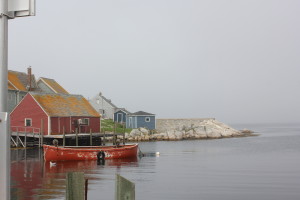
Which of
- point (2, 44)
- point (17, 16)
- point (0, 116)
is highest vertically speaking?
point (17, 16)

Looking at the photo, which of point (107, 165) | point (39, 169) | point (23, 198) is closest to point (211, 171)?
point (107, 165)

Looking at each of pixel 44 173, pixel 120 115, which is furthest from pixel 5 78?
pixel 120 115

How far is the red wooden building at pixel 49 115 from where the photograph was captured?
45094 mm

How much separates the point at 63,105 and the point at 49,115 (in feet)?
12.4

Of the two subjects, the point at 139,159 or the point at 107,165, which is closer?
the point at 107,165

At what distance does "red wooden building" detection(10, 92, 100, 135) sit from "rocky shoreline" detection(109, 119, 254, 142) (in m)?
22.6

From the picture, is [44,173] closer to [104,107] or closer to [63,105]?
[63,105]

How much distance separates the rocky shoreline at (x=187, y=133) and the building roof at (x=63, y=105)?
20.7 metres

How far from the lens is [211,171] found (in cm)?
3078

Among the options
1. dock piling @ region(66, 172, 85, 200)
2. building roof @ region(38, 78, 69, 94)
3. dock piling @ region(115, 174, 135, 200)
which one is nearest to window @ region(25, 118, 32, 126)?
building roof @ region(38, 78, 69, 94)

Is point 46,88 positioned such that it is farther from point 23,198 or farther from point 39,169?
point 23,198

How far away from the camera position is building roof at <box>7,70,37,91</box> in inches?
2153

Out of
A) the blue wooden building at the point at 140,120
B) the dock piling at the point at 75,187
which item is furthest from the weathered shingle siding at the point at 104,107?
the dock piling at the point at 75,187

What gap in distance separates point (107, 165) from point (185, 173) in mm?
7534
